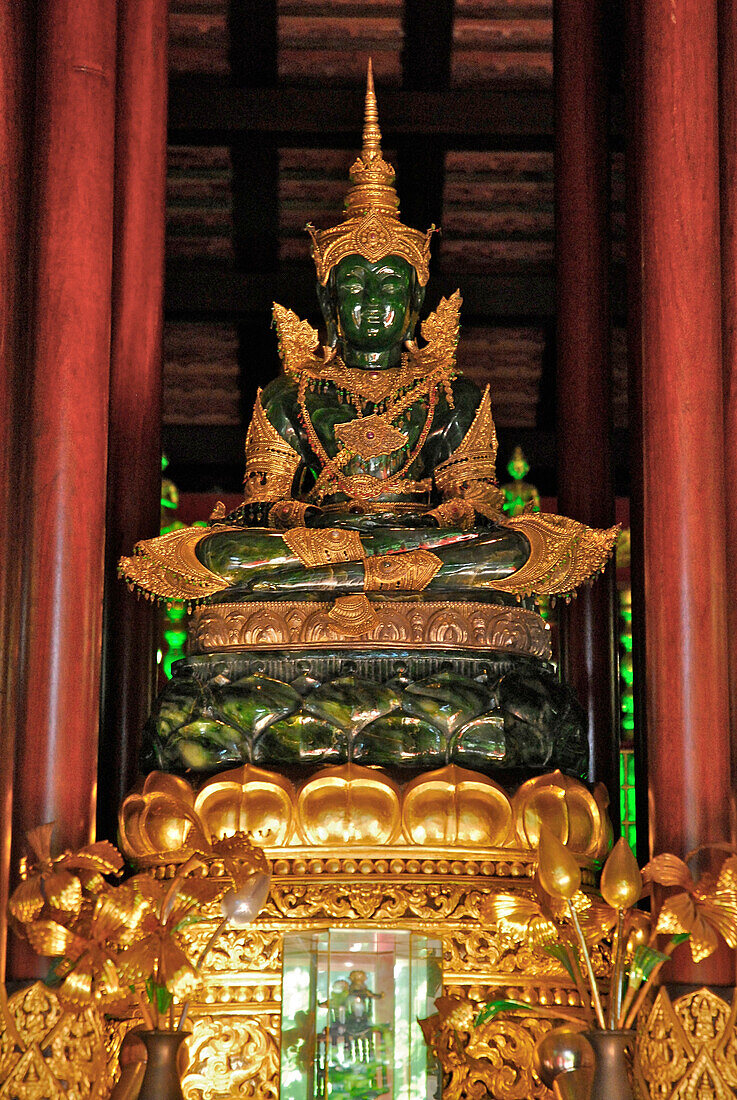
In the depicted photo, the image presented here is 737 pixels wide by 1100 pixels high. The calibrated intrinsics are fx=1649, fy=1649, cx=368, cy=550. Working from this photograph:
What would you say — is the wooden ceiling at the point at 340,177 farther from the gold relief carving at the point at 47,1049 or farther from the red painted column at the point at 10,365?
the gold relief carving at the point at 47,1049

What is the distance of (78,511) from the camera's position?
397cm

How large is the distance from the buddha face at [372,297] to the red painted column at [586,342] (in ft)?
2.58

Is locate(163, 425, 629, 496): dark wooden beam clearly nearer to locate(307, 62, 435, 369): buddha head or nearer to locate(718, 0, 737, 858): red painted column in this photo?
locate(307, 62, 435, 369): buddha head

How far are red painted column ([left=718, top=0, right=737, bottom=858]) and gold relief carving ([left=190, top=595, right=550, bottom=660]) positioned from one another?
0.58m

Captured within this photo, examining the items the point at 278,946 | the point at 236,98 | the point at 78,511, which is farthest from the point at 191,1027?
the point at 236,98

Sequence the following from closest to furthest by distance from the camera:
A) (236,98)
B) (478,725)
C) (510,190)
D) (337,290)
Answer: (478,725), (337,290), (236,98), (510,190)

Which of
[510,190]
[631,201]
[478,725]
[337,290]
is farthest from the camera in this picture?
[510,190]

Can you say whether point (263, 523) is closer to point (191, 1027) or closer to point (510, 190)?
point (191, 1027)

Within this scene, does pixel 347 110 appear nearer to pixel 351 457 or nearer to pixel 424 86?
pixel 424 86

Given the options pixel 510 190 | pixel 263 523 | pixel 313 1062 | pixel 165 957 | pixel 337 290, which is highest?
pixel 510 190

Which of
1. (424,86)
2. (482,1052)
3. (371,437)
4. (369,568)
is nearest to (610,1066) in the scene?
(482,1052)

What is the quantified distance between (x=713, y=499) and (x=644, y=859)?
3.85 ft

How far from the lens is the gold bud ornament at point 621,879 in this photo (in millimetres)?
3287

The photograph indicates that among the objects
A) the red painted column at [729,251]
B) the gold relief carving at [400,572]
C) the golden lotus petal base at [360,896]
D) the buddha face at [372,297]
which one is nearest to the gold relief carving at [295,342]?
the buddha face at [372,297]
